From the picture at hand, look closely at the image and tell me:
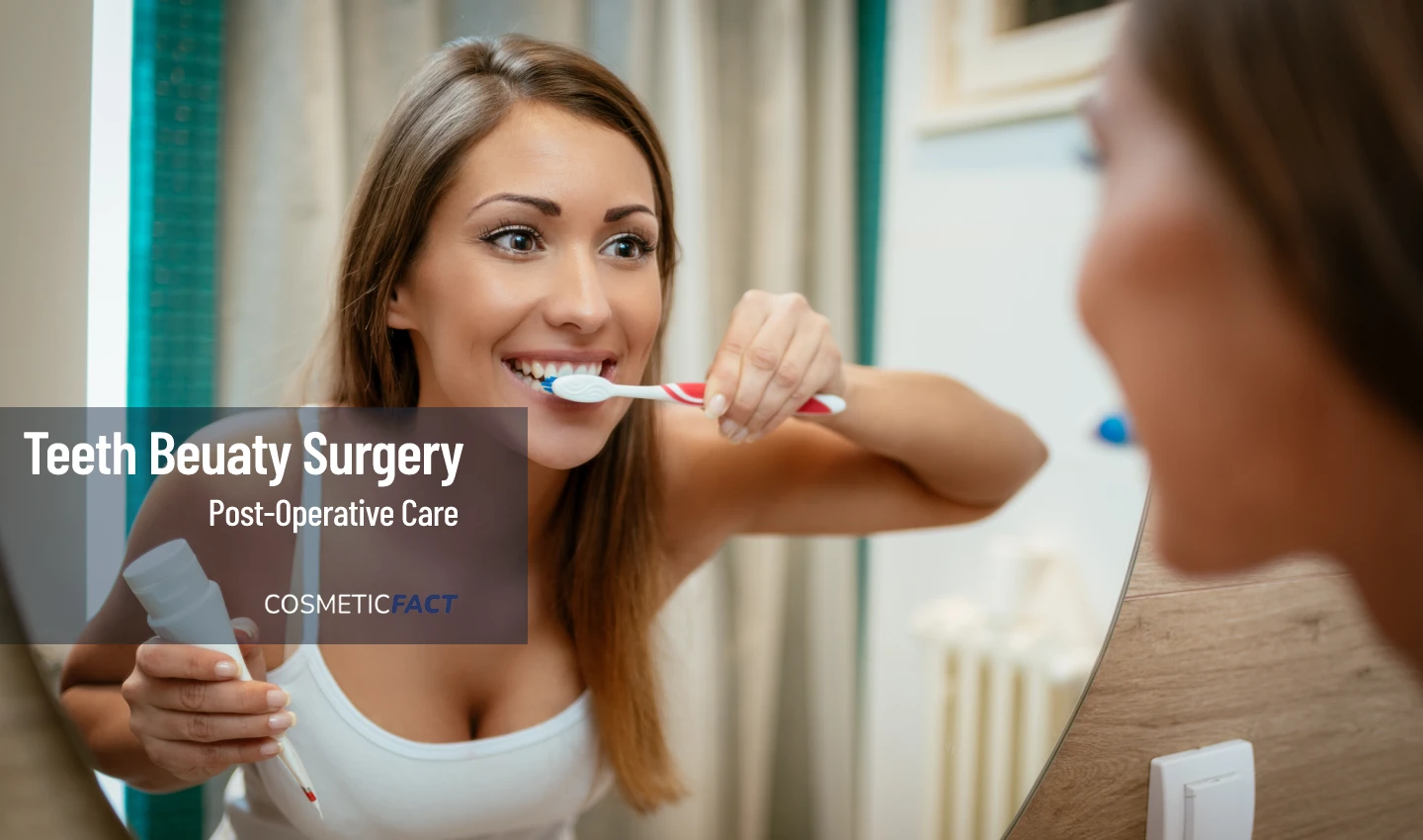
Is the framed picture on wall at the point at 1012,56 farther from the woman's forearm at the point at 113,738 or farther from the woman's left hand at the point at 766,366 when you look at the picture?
the woman's forearm at the point at 113,738

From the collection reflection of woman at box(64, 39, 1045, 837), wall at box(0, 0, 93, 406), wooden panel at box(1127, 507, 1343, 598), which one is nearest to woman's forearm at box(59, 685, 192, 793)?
reflection of woman at box(64, 39, 1045, 837)

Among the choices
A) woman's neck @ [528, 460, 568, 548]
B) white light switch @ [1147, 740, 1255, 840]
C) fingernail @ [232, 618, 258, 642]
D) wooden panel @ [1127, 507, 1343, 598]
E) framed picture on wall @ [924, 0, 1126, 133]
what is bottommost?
white light switch @ [1147, 740, 1255, 840]

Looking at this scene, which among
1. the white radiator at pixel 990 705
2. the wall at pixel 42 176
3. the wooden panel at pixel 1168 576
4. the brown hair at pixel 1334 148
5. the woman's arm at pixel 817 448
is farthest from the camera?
the wooden panel at pixel 1168 576

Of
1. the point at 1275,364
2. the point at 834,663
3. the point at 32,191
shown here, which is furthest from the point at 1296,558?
the point at 32,191

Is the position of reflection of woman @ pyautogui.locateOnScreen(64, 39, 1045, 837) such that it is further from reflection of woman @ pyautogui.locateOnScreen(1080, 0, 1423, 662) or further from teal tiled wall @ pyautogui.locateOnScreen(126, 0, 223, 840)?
reflection of woman @ pyautogui.locateOnScreen(1080, 0, 1423, 662)

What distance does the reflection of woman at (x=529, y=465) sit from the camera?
0.43 m

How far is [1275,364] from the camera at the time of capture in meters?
0.29

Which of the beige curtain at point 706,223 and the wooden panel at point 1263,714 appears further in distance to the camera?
the wooden panel at point 1263,714

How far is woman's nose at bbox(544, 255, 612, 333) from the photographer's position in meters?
0.44

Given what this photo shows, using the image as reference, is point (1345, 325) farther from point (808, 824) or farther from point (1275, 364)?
point (808, 824)

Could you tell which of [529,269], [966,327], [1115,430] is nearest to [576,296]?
[529,269]

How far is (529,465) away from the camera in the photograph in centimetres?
48

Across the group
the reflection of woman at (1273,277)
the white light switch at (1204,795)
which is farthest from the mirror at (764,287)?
the reflection of woman at (1273,277)

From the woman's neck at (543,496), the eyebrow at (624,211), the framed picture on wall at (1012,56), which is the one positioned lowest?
the woman's neck at (543,496)
